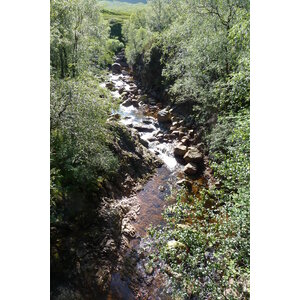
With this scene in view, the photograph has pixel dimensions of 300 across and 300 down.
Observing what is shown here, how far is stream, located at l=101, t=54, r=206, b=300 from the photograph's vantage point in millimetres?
8914

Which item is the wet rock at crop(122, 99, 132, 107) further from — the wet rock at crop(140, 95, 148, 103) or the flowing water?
the wet rock at crop(140, 95, 148, 103)

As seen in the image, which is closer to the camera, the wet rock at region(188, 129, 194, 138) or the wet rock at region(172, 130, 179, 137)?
the wet rock at region(188, 129, 194, 138)

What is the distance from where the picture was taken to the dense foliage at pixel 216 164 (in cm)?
591

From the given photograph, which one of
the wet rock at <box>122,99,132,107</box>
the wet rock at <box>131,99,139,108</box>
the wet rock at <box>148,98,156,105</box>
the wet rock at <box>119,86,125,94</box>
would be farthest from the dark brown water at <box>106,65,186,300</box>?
the wet rock at <box>119,86,125,94</box>

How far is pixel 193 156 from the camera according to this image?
17578mm

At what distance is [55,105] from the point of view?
8.84 meters

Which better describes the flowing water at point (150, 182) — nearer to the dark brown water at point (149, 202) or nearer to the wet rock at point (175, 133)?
the dark brown water at point (149, 202)

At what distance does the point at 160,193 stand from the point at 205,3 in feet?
40.2

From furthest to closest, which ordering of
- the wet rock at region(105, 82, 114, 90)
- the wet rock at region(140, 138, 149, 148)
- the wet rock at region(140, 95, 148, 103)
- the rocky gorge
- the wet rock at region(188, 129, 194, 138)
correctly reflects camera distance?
1. the wet rock at region(105, 82, 114, 90)
2. the wet rock at region(140, 95, 148, 103)
3. the wet rock at region(188, 129, 194, 138)
4. the wet rock at region(140, 138, 149, 148)
5. the rocky gorge

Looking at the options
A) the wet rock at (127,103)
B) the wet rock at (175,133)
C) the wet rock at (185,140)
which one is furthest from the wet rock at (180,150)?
the wet rock at (127,103)

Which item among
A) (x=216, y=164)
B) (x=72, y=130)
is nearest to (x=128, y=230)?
(x=72, y=130)

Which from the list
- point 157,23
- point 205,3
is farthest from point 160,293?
point 157,23

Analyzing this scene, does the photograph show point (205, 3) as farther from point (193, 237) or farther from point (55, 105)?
point (193, 237)

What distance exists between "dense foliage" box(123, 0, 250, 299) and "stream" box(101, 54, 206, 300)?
105 cm
